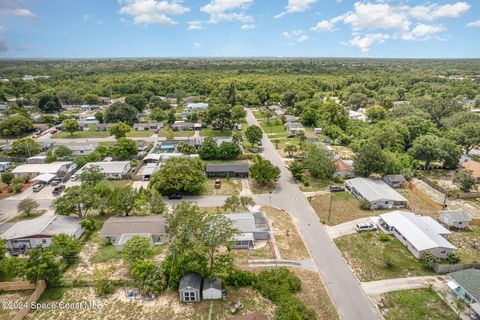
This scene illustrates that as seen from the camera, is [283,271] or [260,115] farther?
[260,115]

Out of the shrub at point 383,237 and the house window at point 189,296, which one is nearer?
the house window at point 189,296

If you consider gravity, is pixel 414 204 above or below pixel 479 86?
below

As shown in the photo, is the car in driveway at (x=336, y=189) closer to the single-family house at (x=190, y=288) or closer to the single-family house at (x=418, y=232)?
the single-family house at (x=418, y=232)

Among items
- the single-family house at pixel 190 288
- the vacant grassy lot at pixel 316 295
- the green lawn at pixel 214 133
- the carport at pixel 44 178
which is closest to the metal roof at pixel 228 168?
the vacant grassy lot at pixel 316 295

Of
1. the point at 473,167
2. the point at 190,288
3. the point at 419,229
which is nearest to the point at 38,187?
the point at 190,288

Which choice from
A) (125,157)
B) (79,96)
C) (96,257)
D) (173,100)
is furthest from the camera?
(173,100)

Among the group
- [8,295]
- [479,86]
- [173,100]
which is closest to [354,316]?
[8,295]

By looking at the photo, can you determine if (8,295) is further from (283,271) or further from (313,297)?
(313,297)
